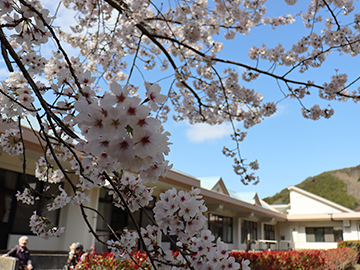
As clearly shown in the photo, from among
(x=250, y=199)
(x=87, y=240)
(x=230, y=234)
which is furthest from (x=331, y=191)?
(x=87, y=240)

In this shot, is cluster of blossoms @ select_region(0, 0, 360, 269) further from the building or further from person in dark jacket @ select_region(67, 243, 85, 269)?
person in dark jacket @ select_region(67, 243, 85, 269)

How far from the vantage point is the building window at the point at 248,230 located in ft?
66.6

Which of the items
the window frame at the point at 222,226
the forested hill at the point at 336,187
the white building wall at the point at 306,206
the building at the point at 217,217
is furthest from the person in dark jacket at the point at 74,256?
the forested hill at the point at 336,187

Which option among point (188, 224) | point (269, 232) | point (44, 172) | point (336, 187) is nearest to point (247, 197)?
point (269, 232)

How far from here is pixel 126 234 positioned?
2223 mm

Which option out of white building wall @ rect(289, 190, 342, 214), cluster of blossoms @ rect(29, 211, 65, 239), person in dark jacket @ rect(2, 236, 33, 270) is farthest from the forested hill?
cluster of blossoms @ rect(29, 211, 65, 239)

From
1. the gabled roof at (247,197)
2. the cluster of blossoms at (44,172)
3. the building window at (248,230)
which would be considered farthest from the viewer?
the gabled roof at (247,197)

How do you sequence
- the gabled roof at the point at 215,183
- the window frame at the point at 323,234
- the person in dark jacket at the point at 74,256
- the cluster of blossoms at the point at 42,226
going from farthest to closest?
the window frame at the point at 323,234, the gabled roof at the point at 215,183, the person in dark jacket at the point at 74,256, the cluster of blossoms at the point at 42,226

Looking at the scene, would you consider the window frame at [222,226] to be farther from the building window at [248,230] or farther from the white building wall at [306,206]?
the white building wall at [306,206]

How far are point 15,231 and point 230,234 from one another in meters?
13.7

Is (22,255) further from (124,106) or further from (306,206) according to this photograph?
(306,206)

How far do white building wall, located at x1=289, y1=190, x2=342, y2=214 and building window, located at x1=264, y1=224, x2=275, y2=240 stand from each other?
2.25m

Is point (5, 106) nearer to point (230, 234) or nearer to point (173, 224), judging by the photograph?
point (173, 224)

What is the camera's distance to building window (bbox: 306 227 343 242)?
2438 cm
